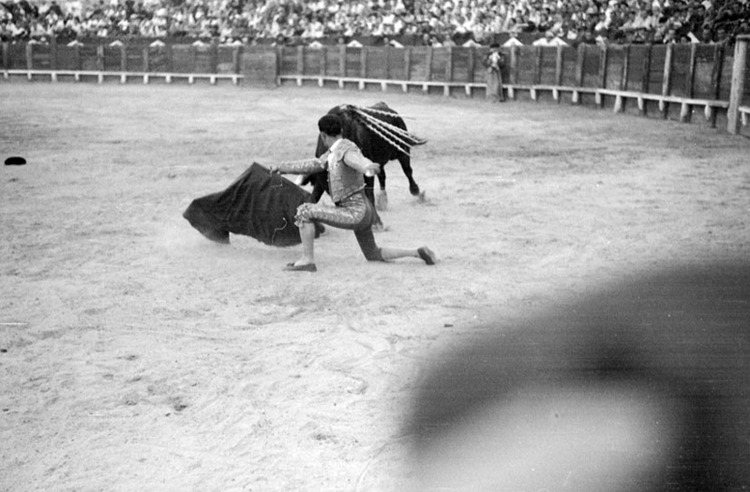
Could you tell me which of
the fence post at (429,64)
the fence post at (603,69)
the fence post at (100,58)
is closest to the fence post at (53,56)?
the fence post at (100,58)

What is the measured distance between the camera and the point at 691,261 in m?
6.18

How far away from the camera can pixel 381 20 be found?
86.4 feet

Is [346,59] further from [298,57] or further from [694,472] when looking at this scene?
[694,472]

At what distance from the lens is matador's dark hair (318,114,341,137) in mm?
5676

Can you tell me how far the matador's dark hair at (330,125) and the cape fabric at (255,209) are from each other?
82 centimetres

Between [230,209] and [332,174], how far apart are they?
1.08 m

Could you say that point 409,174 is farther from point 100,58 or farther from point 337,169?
point 100,58

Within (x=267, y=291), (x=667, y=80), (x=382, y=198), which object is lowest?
(x=267, y=291)

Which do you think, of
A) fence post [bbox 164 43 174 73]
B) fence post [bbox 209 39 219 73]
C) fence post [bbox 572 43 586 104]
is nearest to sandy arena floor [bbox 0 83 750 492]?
fence post [bbox 572 43 586 104]

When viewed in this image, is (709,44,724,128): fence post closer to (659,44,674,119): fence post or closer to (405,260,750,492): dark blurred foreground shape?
(659,44,674,119): fence post

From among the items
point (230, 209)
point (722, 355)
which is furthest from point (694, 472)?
point (230, 209)

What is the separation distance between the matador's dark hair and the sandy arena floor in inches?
35.1

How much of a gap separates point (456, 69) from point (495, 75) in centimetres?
218

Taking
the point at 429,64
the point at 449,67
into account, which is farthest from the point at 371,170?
the point at 429,64
